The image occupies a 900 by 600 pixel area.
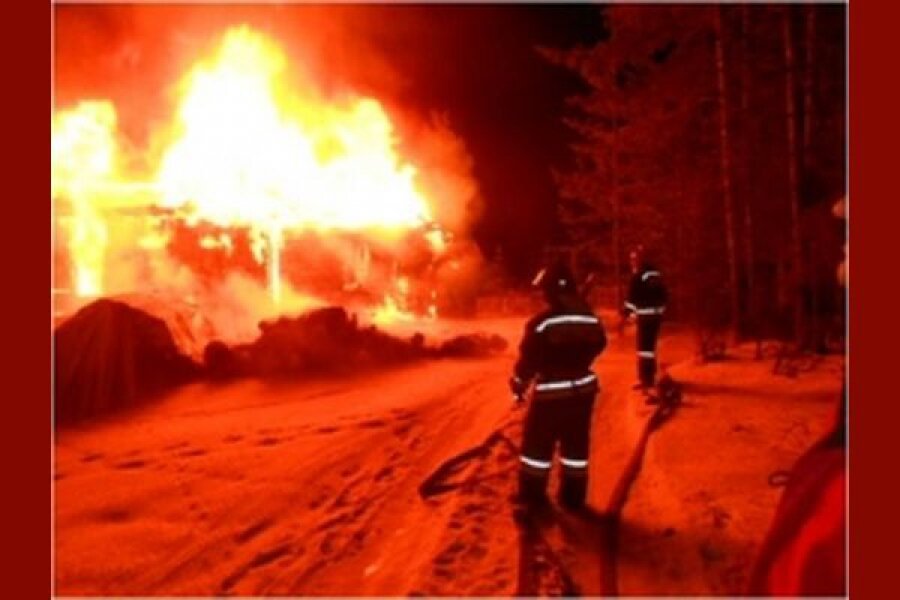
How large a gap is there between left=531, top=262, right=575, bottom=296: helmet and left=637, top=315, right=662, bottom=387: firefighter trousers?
4.40 meters

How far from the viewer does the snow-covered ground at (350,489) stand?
5.36 metres

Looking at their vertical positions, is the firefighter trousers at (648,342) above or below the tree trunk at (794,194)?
below


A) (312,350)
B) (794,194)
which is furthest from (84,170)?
(794,194)

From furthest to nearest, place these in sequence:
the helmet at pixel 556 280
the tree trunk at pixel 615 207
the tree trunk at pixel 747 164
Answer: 1. the tree trunk at pixel 615 207
2. the tree trunk at pixel 747 164
3. the helmet at pixel 556 280

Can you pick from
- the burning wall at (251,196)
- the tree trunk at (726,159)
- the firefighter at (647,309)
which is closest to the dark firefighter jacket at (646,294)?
the firefighter at (647,309)

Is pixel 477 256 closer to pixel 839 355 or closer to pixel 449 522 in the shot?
pixel 839 355

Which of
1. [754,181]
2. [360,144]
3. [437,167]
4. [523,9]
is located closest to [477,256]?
[437,167]

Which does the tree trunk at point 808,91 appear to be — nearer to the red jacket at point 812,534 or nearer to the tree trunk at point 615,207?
the tree trunk at point 615,207

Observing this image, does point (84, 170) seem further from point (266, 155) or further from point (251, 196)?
point (266, 155)

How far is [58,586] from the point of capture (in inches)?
209

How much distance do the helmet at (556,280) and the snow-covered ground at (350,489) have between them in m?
1.83

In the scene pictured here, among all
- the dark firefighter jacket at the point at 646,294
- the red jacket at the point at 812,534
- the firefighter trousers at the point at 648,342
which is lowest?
the red jacket at the point at 812,534

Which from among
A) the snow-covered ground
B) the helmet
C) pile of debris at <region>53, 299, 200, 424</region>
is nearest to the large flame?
pile of debris at <region>53, 299, 200, 424</region>

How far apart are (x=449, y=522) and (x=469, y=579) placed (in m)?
0.94
